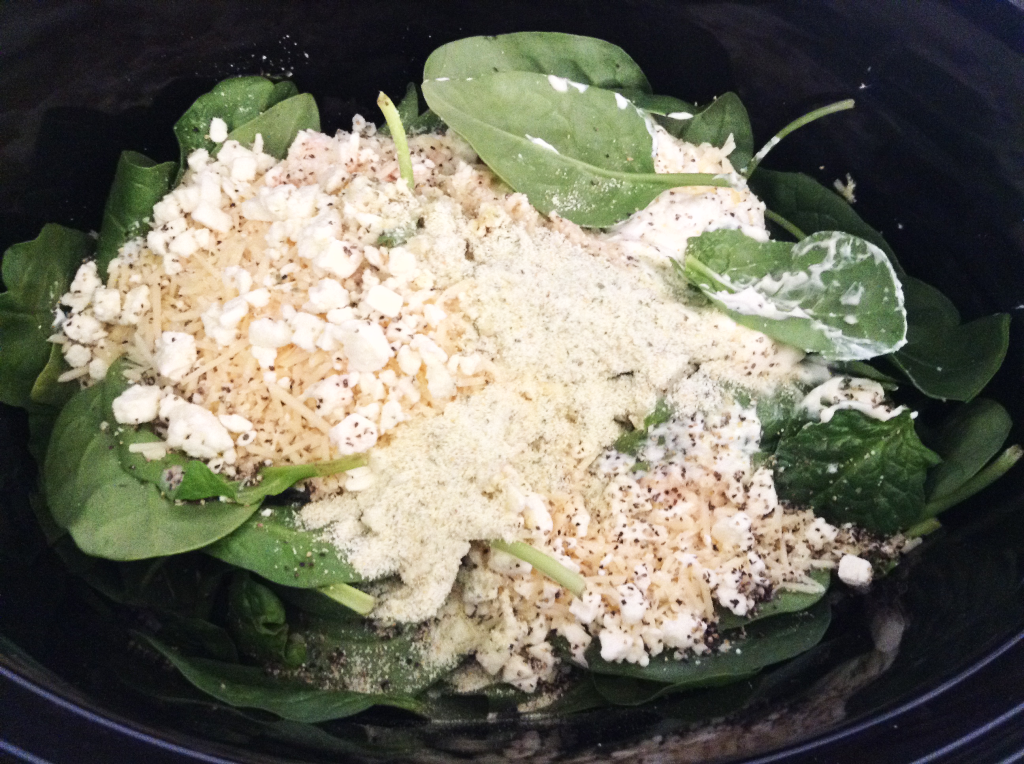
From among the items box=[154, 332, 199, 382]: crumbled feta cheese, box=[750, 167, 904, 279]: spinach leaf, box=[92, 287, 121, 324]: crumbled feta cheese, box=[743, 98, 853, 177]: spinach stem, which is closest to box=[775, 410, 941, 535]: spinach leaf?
box=[750, 167, 904, 279]: spinach leaf

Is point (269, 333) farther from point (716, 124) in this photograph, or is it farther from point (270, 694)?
point (716, 124)

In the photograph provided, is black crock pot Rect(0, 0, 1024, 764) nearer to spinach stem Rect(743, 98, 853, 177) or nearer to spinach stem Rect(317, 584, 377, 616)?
spinach stem Rect(743, 98, 853, 177)

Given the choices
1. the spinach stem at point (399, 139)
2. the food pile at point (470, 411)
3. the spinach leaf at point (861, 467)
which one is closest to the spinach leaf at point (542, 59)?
the food pile at point (470, 411)

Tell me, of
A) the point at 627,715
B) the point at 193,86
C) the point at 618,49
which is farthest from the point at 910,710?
the point at 193,86

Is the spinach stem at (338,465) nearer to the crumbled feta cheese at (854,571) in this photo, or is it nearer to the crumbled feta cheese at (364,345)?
the crumbled feta cheese at (364,345)

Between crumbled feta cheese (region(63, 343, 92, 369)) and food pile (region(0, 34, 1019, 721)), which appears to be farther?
crumbled feta cheese (region(63, 343, 92, 369))
